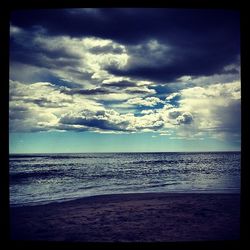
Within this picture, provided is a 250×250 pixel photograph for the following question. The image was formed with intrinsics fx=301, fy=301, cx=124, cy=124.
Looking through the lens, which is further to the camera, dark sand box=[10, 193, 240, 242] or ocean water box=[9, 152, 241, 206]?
ocean water box=[9, 152, 241, 206]

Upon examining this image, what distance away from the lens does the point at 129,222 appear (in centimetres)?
486

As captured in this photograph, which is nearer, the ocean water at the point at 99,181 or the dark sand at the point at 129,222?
the dark sand at the point at 129,222

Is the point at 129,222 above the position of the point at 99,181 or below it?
above

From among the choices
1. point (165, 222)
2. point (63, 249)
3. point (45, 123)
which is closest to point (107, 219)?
point (165, 222)

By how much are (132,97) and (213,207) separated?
57.1ft

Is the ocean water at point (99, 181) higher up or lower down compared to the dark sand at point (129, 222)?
lower down

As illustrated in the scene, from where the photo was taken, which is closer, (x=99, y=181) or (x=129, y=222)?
(x=129, y=222)

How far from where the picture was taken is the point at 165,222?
4.89m

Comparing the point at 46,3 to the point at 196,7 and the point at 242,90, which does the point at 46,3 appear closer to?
the point at 196,7

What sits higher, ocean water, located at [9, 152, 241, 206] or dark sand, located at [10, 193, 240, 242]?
dark sand, located at [10, 193, 240, 242]

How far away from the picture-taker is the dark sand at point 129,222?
4.05 m

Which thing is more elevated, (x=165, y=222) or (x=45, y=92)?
(x=45, y=92)

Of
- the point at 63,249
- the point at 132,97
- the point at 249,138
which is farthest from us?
the point at 132,97

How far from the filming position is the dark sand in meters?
4.05
